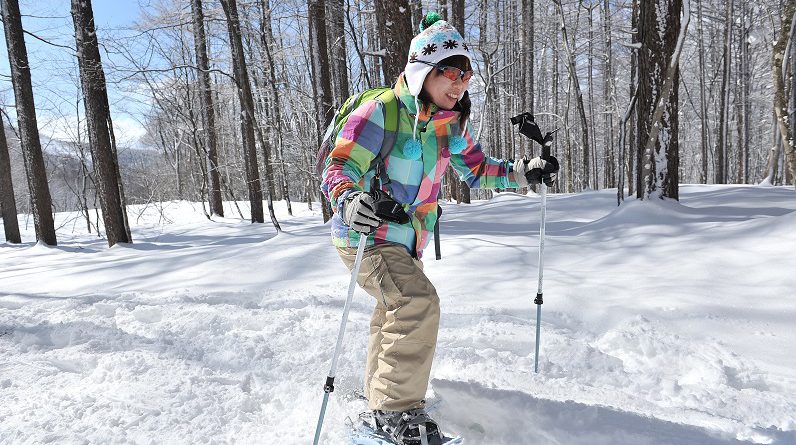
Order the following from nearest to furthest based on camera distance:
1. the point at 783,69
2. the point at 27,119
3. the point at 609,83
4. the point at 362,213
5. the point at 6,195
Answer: the point at 362,213
the point at 783,69
the point at 27,119
the point at 6,195
the point at 609,83

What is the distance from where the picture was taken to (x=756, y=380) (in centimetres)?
262

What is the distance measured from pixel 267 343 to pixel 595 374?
7.20ft

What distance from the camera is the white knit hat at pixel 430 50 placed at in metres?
2.13

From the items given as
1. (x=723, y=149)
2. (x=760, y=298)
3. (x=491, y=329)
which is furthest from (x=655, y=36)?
(x=723, y=149)

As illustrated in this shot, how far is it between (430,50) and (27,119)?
512 inches

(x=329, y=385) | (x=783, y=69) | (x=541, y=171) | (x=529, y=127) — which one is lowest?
(x=329, y=385)

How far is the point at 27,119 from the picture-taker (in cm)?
1134

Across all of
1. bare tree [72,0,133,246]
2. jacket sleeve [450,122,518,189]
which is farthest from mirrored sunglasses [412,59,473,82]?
bare tree [72,0,133,246]

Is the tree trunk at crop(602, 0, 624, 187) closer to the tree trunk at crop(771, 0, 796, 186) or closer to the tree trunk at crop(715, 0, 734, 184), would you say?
the tree trunk at crop(715, 0, 734, 184)

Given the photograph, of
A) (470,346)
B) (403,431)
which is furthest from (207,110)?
(403,431)

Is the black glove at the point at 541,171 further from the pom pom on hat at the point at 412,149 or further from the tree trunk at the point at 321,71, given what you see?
the tree trunk at the point at 321,71

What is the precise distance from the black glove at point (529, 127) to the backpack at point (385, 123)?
0.93 meters

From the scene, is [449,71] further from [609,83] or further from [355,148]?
[609,83]

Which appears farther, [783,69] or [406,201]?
[783,69]
